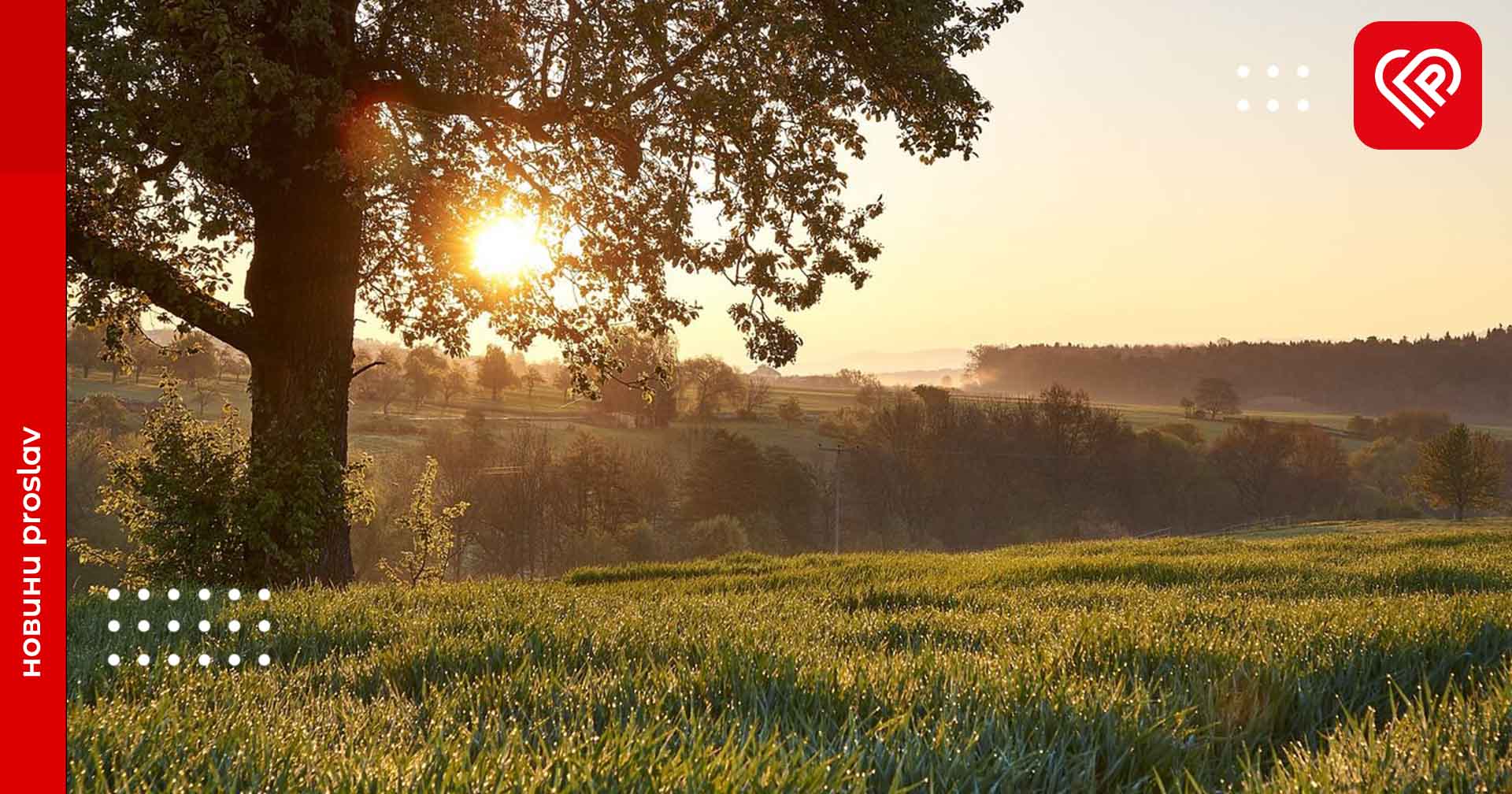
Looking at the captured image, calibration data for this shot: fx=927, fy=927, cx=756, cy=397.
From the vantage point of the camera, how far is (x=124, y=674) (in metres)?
3.90

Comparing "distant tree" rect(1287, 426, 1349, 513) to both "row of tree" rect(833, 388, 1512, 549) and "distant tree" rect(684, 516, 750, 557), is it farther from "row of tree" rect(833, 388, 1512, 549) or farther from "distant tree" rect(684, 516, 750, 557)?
"distant tree" rect(684, 516, 750, 557)

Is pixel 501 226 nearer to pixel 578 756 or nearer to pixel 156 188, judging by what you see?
pixel 156 188

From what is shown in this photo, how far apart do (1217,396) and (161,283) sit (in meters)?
169

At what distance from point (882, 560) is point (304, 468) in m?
9.82

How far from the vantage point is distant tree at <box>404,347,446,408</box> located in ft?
289

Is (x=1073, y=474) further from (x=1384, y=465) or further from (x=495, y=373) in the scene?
(x=495, y=373)

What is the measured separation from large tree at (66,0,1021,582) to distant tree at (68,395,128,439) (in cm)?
6629

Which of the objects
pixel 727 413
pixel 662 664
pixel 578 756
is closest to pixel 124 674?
pixel 662 664

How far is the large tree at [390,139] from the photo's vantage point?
11.6m

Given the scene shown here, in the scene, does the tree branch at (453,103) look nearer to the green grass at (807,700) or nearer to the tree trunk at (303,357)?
the tree trunk at (303,357)

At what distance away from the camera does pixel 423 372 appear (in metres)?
92.6

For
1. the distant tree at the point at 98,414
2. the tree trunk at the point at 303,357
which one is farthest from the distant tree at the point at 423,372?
the tree trunk at the point at 303,357

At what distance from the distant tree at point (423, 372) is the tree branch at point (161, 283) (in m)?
70.2
